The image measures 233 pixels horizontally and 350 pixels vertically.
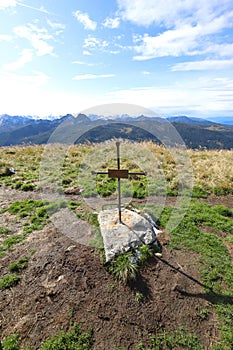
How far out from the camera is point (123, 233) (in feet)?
19.6

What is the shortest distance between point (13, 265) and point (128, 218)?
133 inches

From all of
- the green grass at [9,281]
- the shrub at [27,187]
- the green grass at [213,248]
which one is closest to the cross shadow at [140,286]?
the green grass at [213,248]

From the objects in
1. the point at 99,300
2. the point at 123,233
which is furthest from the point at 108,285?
the point at 123,233

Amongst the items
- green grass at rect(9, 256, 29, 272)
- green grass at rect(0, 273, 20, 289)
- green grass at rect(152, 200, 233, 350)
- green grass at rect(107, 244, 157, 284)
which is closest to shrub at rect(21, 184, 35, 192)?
green grass at rect(9, 256, 29, 272)

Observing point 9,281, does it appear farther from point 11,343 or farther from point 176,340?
point 176,340

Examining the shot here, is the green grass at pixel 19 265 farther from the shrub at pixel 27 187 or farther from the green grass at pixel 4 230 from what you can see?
the shrub at pixel 27 187

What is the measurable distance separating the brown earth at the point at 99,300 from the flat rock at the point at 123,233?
465mm

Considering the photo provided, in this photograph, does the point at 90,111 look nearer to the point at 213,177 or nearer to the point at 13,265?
the point at 13,265

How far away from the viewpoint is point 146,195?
9.88 meters

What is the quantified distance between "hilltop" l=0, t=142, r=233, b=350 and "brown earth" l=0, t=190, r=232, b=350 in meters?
0.02

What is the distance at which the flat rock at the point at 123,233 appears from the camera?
5574mm

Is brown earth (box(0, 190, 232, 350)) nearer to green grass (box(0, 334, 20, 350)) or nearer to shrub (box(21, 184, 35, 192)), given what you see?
green grass (box(0, 334, 20, 350))

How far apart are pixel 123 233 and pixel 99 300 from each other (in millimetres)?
1824

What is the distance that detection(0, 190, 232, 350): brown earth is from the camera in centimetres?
409
